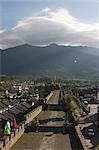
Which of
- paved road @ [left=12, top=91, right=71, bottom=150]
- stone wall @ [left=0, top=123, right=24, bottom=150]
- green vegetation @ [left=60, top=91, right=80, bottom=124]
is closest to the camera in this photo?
stone wall @ [left=0, top=123, right=24, bottom=150]

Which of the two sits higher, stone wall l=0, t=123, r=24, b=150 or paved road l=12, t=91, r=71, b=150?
stone wall l=0, t=123, r=24, b=150

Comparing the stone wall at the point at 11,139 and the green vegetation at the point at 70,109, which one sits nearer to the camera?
the stone wall at the point at 11,139

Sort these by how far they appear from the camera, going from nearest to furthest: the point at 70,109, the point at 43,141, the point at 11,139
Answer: the point at 11,139 < the point at 43,141 < the point at 70,109

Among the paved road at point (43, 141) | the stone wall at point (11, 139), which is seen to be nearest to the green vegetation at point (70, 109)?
the paved road at point (43, 141)

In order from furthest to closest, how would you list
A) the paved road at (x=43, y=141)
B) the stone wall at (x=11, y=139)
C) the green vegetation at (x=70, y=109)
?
the green vegetation at (x=70, y=109)
the paved road at (x=43, y=141)
the stone wall at (x=11, y=139)

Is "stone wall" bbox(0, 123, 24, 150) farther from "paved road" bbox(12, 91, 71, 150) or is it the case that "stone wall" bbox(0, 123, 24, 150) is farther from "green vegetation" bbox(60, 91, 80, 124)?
"green vegetation" bbox(60, 91, 80, 124)

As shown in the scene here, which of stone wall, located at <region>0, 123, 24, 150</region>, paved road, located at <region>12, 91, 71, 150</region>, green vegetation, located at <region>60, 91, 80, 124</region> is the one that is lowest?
paved road, located at <region>12, 91, 71, 150</region>

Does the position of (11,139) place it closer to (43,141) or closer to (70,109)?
(43,141)

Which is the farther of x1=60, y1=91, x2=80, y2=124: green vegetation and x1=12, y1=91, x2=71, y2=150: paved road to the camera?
x1=60, y1=91, x2=80, y2=124: green vegetation

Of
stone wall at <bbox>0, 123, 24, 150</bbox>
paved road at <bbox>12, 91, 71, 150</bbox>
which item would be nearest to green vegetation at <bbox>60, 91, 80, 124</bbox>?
paved road at <bbox>12, 91, 71, 150</bbox>

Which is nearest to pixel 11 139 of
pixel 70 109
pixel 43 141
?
pixel 43 141

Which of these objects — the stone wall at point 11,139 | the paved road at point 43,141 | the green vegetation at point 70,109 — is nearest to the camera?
the stone wall at point 11,139

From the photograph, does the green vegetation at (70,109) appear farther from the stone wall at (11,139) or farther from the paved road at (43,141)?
the stone wall at (11,139)
